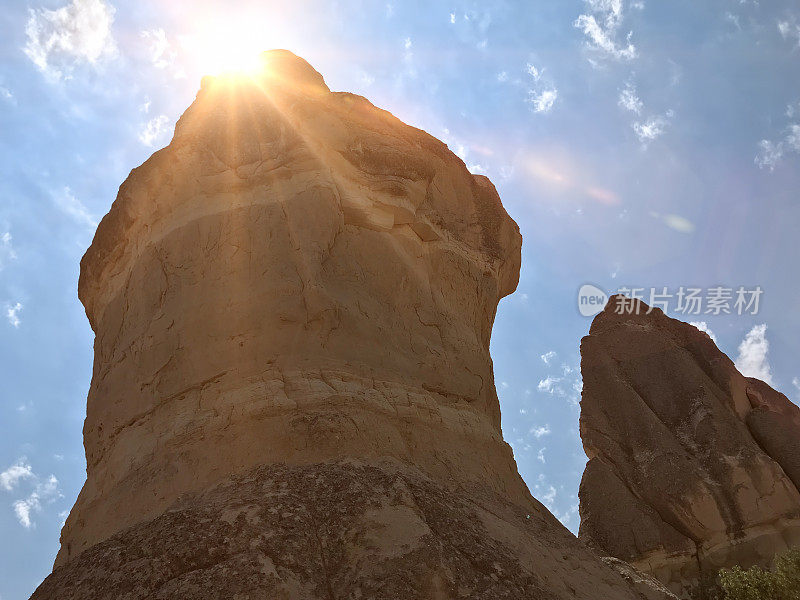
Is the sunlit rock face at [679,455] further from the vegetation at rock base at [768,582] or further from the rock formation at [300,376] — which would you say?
the rock formation at [300,376]

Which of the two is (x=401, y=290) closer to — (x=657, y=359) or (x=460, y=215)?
(x=460, y=215)

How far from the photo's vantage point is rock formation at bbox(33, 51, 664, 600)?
5.93 metres

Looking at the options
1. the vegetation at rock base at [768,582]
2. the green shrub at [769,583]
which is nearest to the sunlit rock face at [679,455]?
the vegetation at rock base at [768,582]

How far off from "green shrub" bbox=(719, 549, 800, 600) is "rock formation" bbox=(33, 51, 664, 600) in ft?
32.0

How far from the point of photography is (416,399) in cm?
912

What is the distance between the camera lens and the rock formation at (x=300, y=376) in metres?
5.93

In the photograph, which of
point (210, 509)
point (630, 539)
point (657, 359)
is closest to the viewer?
point (210, 509)

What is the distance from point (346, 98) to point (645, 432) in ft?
57.3

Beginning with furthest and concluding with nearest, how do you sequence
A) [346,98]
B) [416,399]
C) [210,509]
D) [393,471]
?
[346,98] → [416,399] → [393,471] → [210,509]

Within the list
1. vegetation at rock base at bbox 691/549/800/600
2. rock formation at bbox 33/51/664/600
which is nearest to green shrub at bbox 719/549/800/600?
vegetation at rock base at bbox 691/549/800/600

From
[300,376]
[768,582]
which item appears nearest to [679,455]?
[768,582]

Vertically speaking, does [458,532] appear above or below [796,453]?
below

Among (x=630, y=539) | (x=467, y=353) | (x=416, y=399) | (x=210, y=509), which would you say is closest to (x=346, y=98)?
(x=467, y=353)

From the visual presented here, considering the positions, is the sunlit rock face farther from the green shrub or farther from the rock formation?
the rock formation
